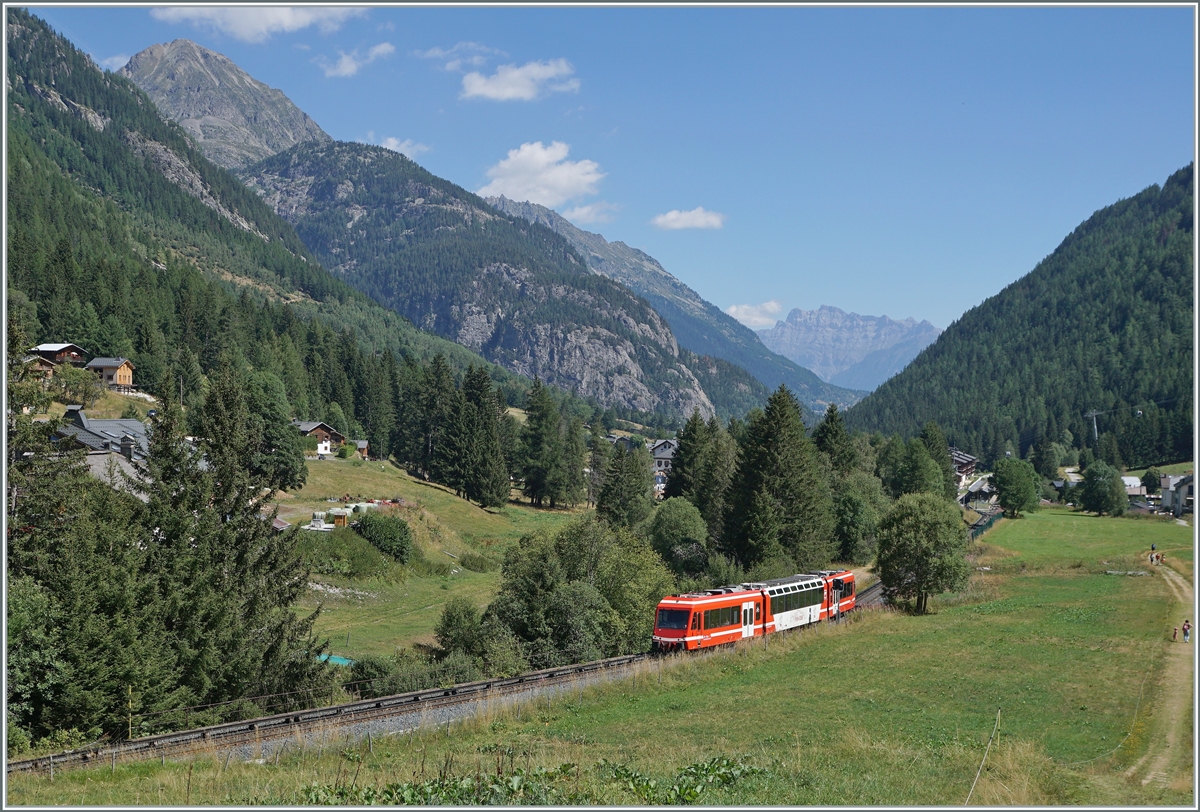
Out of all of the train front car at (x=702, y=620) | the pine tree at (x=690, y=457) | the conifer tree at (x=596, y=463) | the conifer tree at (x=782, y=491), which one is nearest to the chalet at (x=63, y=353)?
the conifer tree at (x=596, y=463)

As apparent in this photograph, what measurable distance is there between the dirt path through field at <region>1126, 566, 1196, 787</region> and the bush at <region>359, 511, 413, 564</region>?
50864 millimetres

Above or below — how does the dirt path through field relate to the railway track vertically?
below

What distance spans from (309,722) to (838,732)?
51.7ft

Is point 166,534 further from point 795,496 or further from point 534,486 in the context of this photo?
point 534,486

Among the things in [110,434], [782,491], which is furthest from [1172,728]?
[110,434]

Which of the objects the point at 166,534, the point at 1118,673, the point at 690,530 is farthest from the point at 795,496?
the point at 166,534

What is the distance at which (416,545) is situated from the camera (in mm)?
73938

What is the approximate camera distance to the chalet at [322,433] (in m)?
115

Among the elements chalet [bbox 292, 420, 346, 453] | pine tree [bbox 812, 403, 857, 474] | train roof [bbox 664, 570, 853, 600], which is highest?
chalet [bbox 292, 420, 346, 453]

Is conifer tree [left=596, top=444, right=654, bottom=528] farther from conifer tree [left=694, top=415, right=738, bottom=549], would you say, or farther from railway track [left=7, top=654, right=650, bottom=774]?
railway track [left=7, top=654, right=650, bottom=774]

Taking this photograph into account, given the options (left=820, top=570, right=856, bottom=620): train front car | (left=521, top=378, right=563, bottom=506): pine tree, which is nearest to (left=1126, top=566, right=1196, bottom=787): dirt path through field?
(left=820, top=570, right=856, bottom=620): train front car

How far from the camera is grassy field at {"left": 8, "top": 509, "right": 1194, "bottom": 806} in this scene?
18.7 meters

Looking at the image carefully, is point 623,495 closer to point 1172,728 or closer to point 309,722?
point 309,722

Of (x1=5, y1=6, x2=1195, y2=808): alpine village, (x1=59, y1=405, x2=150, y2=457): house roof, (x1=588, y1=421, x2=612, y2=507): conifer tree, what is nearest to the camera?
(x1=5, y1=6, x2=1195, y2=808): alpine village
